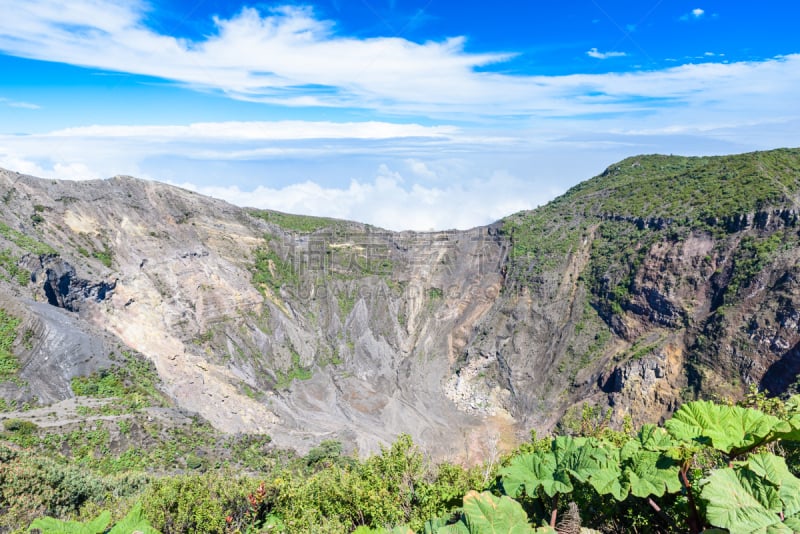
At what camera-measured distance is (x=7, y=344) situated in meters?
36.8

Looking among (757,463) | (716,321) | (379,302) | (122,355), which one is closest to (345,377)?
(379,302)

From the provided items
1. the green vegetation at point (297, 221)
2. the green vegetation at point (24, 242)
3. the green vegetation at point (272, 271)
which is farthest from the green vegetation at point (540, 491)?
the green vegetation at point (297, 221)

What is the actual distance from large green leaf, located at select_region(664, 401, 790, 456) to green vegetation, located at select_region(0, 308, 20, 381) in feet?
146

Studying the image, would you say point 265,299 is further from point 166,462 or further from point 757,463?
point 757,463

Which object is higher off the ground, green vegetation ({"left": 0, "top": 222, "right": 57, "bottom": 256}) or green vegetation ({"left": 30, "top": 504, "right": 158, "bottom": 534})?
green vegetation ({"left": 0, "top": 222, "right": 57, "bottom": 256})

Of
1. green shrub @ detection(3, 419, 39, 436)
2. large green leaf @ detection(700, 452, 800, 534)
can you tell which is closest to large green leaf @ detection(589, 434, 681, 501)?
large green leaf @ detection(700, 452, 800, 534)

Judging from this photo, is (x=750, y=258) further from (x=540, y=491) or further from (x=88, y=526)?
(x=88, y=526)

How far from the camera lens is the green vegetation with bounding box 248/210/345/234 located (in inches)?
2926

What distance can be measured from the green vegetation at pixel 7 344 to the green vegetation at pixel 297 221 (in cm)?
3877

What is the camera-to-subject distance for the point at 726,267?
45.2 meters

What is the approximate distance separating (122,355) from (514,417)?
4099 centimetres

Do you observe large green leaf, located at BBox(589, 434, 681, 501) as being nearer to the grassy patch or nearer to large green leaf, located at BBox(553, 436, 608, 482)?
large green leaf, located at BBox(553, 436, 608, 482)

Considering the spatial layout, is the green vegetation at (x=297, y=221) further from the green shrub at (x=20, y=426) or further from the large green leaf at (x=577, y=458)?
the large green leaf at (x=577, y=458)

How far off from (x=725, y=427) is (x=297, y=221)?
242ft
